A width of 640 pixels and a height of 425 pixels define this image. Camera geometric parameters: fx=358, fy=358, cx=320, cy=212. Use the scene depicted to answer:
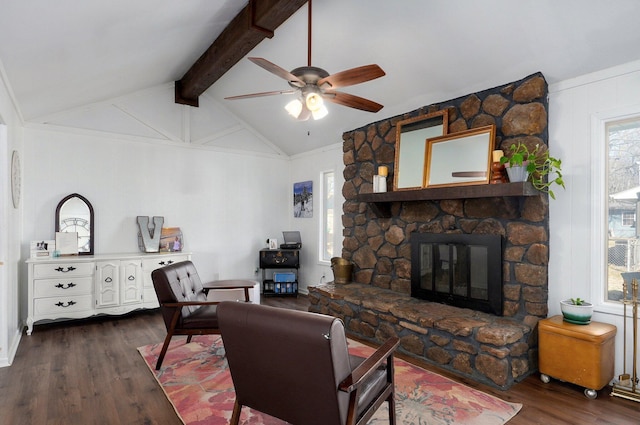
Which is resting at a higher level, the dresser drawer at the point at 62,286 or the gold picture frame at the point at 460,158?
the gold picture frame at the point at 460,158

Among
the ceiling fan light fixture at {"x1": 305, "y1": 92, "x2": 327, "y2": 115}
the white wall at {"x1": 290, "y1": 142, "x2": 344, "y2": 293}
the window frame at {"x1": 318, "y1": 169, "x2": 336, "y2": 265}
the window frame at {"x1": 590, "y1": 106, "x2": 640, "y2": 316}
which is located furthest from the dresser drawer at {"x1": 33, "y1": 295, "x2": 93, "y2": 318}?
the window frame at {"x1": 590, "y1": 106, "x2": 640, "y2": 316}

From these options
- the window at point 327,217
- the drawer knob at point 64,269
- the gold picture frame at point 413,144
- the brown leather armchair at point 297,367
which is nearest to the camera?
the brown leather armchair at point 297,367

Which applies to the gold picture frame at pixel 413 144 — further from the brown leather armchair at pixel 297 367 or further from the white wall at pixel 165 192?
the white wall at pixel 165 192

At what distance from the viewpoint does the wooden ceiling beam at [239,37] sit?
3.03 meters

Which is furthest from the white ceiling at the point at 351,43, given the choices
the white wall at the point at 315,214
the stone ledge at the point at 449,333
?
the stone ledge at the point at 449,333

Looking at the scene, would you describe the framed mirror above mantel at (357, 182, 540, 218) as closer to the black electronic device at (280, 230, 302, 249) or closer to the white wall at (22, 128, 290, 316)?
the black electronic device at (280, 230, 302, 249)

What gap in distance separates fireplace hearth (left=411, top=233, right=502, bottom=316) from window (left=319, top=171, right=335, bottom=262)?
2019 millimetres

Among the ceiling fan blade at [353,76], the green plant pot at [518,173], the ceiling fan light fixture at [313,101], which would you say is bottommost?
the green plant pot at [518,173]

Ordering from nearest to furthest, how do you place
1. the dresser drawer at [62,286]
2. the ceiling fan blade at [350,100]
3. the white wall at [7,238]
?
the ceiling fan blade at [350,100], the white wall at [7,238], the dresser drawer at [62,286]

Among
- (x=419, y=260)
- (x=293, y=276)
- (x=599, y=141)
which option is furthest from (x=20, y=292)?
(x=599, y=141)

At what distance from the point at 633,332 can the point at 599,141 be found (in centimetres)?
152

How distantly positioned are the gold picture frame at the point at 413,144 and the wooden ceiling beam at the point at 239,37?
1.85 metres

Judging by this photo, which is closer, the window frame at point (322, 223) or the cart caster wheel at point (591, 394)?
the cart caster wheel at point (591, 394)

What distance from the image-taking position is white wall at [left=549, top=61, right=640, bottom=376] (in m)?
2.87
